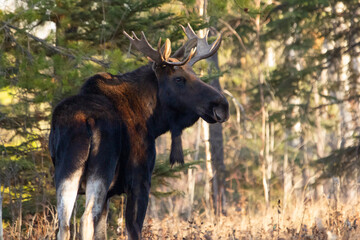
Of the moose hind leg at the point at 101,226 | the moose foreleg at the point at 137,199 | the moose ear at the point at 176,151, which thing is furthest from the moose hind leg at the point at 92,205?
the moose ear at the point at 176,151

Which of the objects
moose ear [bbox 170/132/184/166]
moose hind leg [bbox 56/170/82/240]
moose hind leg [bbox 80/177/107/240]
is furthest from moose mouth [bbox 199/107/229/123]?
moose hind leg [bbox 56/170/82/240]

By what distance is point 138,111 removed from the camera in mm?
5531

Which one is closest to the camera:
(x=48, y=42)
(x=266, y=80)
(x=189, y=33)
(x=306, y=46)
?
(x=189, y=33)

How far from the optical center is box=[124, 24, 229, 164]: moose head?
18.0 feet

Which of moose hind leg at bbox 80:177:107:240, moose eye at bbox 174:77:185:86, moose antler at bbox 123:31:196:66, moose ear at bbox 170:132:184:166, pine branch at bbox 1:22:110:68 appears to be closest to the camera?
moose hind leg at bbox 80:177:107:240

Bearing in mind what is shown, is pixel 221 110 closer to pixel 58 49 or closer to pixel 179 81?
pixel 179 81

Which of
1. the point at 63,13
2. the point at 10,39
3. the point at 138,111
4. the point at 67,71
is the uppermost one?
the point at 63,13

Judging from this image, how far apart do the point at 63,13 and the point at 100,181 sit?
499cm

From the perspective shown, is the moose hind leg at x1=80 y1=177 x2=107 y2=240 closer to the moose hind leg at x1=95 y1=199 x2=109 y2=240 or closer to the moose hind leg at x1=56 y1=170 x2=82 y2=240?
the moose hind leg at x1=56 y1=170 x2=82 y2=240

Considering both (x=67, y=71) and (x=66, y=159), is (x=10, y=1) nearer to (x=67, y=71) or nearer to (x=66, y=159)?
(x=67, y=71)

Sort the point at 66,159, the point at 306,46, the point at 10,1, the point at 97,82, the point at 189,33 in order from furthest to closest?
the point at 306,46 → the point at 10,1 → the point at 189,33 → the point at 97,82 → the point at 66,159

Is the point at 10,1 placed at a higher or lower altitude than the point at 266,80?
lower

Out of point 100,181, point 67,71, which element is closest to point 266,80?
point 67,71

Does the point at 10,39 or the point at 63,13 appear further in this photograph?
the point at 63,13
